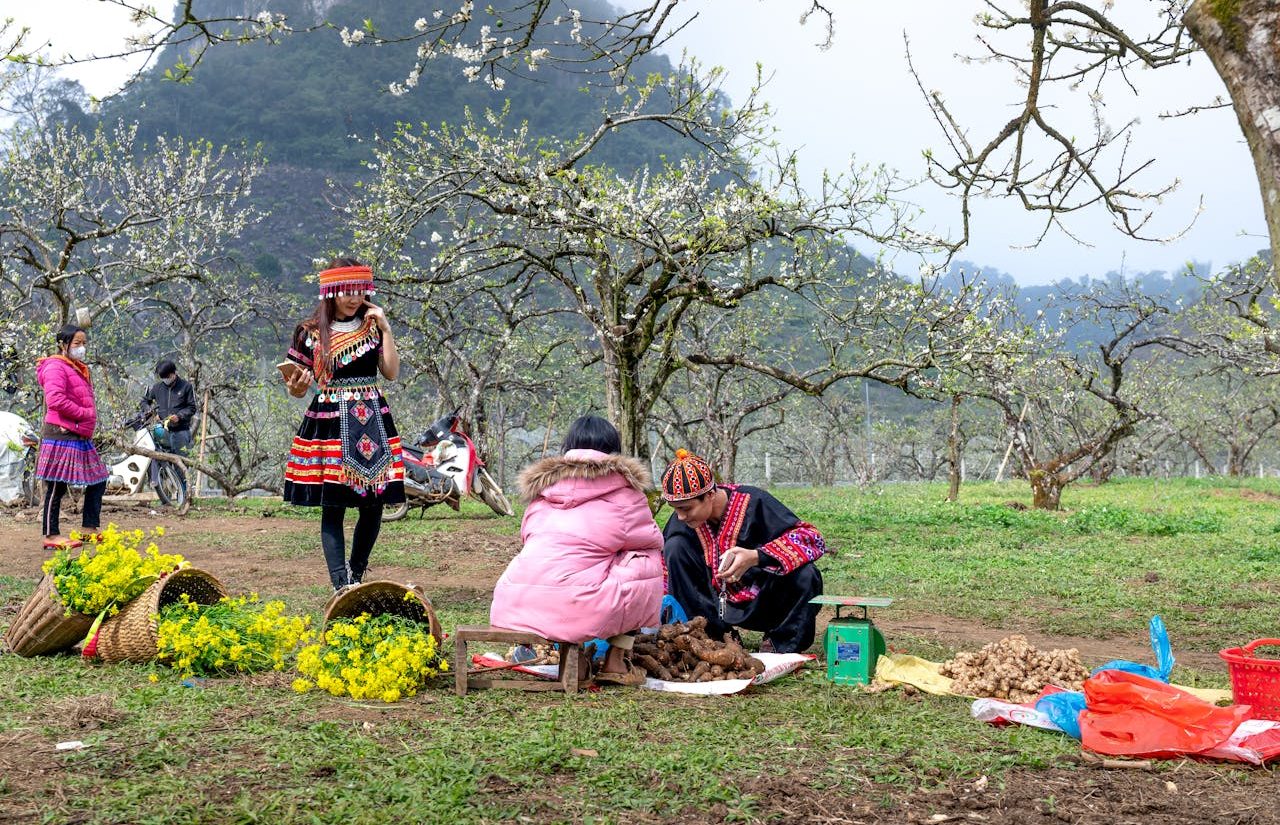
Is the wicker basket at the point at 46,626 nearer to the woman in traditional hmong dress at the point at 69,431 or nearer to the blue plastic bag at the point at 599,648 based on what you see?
the blue plastic bag at the point at 599,648

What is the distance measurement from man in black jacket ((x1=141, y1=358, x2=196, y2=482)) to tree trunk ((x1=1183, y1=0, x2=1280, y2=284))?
12.4m

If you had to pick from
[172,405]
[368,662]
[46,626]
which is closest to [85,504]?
[46,626]

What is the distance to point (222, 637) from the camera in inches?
167

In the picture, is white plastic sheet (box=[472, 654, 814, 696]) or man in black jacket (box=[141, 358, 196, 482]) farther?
man in black jacket (box=[141, 358, 196, 482])

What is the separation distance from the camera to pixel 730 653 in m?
4.47

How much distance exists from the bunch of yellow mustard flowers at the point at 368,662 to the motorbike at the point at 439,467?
7945mm

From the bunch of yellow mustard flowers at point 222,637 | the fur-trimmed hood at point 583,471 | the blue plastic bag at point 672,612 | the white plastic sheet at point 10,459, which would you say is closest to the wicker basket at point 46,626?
the bunch of yellow mustard flowers at point 222,637

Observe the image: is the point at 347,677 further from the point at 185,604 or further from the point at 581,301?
the point at 581,301

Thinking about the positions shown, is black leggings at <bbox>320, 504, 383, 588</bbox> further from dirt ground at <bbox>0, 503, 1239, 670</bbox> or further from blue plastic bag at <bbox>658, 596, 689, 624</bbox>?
dirt ground at <bbox>0, 503, 1239, 670</bbox>

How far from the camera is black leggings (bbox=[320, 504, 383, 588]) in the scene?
5.23 m

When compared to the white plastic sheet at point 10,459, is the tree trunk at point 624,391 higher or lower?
higher

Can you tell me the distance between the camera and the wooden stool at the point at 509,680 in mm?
4094

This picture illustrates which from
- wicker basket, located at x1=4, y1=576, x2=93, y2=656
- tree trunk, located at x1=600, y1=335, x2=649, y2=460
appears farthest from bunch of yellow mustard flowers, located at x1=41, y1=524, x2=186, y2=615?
tree trunk, located at x1=600, y1=335, x2=649, y2=460

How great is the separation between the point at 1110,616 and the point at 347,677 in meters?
4.97
